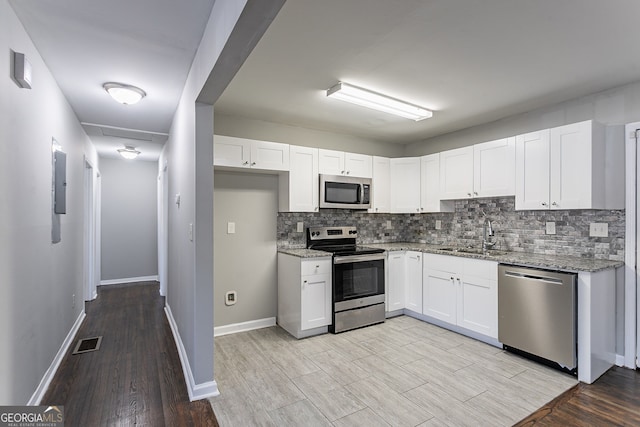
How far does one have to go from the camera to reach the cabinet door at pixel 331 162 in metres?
3.83

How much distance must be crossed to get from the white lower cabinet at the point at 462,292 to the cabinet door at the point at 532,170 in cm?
71

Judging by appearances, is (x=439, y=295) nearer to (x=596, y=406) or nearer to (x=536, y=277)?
(x=536, y=277)

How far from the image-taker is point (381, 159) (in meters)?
4.33

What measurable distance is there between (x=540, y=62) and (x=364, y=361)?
Answer: 108 inches

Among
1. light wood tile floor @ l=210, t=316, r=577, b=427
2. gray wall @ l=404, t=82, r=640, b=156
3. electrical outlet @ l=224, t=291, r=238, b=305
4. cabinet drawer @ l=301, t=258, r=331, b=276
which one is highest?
gray wall @ l=404, t=82, r=640, b=156

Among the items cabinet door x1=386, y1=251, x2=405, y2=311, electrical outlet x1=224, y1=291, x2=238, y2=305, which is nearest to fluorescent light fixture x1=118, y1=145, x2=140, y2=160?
electrical outlet x1=224, y1=291, x2=238, y2=305

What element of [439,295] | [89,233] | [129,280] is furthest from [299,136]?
[129,280]

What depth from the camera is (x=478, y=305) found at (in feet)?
10.6

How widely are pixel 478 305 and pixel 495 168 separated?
4.76 feet

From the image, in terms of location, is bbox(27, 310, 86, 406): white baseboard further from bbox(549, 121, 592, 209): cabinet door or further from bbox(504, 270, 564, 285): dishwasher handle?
bbox(549, 121, 592, 209): cabinet door

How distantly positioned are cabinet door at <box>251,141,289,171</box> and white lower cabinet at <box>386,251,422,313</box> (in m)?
1.73

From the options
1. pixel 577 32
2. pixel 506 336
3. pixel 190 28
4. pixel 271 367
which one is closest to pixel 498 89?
pixel 577 32

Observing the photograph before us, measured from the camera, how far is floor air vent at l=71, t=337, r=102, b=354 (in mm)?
3050

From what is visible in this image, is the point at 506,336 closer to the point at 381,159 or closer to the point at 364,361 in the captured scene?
the point at 364,361
